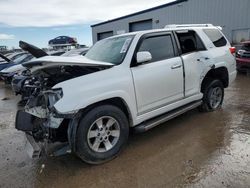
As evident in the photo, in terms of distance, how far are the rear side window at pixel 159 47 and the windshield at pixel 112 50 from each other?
29 cm

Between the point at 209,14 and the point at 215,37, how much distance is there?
12.3m

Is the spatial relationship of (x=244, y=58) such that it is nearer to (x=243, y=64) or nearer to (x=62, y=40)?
(x=243, y=64)

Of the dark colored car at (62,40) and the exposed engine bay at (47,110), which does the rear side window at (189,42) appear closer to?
the exposed engine bay at (47,110)

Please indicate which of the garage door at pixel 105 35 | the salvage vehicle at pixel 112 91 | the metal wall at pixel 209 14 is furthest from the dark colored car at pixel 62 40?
the salvage vehicle at pixel 112 91

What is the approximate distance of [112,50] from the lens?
431 centimetres

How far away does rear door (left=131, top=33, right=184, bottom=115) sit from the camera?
3879 mm

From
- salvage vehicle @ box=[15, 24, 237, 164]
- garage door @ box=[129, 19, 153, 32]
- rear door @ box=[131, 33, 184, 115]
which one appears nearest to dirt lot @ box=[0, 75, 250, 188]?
salvage vehicle @ box=[15, 24, 237, 164]

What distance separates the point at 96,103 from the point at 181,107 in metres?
1.94

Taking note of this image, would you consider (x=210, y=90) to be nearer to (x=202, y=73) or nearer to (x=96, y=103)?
(x=202, y=73)

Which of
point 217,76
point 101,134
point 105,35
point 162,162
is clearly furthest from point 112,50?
point 105,35

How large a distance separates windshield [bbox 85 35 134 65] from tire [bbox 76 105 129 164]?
0.88m

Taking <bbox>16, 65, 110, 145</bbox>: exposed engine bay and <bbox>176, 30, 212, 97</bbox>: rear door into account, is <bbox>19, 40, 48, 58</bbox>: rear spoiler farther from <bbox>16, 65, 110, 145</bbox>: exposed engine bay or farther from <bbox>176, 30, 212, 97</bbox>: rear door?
<bbox>176, 30, 212, 97</bbox>: rear door

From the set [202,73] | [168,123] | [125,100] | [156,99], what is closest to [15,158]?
[125,100]

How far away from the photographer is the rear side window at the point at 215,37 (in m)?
5.37
